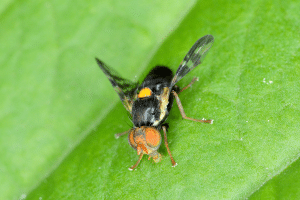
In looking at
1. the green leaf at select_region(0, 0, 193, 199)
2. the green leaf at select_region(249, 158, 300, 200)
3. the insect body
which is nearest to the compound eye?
the insect body

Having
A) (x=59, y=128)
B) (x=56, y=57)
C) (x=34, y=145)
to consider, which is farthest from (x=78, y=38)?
(x=34, y=145)

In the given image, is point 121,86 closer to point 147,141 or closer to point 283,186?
point 147,141

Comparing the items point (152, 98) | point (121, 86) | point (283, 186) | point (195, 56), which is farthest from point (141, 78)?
point (283, 186)

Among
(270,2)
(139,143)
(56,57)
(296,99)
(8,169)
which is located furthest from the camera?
(56,57)

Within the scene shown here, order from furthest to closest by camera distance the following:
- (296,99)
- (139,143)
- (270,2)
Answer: (270,2) → (139,143) → (296,99)

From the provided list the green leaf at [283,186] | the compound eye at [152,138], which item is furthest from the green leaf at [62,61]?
the green leaf at [283,186]

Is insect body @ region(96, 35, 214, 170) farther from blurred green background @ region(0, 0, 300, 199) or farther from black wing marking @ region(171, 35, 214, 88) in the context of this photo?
blurred green background @ region(0, 0, 300, 199)

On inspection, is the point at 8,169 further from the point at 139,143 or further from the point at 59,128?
the point at 139,143
